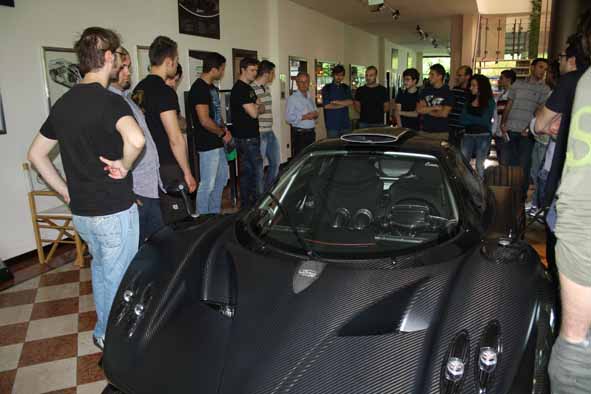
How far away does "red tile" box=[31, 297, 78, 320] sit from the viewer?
326cm

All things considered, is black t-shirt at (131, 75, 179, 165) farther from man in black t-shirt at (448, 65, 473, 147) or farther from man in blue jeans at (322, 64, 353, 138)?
man in blue jeans at (322, 64, 353, 138)

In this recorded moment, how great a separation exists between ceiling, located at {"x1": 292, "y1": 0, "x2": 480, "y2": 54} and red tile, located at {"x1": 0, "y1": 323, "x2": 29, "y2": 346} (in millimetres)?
8224

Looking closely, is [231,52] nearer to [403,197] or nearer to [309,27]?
[309,27]

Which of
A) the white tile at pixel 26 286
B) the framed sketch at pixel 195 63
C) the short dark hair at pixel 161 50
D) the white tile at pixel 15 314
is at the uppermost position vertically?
the framed sketch at pixel 195 63

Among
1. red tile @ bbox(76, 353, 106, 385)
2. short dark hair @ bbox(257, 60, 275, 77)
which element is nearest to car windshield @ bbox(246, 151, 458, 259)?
red tile @ bbox(76, 353, 106, 385)

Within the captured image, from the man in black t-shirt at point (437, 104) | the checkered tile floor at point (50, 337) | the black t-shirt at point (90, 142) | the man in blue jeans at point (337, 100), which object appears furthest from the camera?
the man in blue jeans at point (337, 100)

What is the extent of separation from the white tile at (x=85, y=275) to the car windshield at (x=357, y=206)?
213 cm

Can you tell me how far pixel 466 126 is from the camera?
580 centimetres

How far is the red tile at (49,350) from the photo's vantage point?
106 inches

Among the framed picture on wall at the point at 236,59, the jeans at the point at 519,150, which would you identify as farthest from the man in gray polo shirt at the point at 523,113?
the framed picture on wall at the point at 236,59

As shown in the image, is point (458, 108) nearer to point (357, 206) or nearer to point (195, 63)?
point (195, 63)

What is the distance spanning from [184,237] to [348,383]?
1190 mm

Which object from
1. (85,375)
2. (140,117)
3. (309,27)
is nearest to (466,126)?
(140,117)

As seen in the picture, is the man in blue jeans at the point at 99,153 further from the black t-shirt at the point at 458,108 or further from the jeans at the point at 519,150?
the jeans at the point at 519,150
